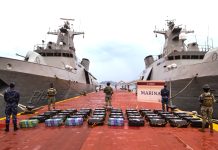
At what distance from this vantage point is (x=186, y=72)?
21.2m

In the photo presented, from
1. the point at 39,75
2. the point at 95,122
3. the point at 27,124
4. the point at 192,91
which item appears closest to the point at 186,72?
the point at 192,91

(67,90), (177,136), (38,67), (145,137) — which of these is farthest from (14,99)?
(67,90)

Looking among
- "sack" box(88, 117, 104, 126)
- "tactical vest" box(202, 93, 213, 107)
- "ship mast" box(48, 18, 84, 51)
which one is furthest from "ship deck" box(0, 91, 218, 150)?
"ship mast" box(48, 18, 84, 51)

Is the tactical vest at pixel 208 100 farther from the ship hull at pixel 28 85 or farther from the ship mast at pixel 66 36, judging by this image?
the ship mast at pixel 66 36

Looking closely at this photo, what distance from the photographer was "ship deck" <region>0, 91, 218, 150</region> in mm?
6859

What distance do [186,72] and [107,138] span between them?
14.9 metres

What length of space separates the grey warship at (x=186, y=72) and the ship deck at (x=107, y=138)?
6.65 meters

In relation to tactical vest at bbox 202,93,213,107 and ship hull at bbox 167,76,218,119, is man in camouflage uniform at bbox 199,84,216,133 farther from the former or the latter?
ship hull at bbox 167,76,218,119

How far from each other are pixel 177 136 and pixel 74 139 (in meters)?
3.14

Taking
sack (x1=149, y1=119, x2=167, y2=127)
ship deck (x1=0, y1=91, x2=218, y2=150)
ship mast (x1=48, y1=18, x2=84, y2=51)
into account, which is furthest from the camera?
ship mast (x1=48, y1=18, x2=84, y2=51)

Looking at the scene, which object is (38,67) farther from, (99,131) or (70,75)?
(99,131)

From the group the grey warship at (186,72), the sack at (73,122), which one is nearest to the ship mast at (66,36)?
the grey warship at (186,72)

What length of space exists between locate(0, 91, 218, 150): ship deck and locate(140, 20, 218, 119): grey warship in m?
6.65

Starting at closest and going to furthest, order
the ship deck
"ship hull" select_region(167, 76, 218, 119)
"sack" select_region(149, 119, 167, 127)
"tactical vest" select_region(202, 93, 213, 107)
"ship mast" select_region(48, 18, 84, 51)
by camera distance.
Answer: the ship deck
"tactical vest" select_region(202, 93, 213, 107)
"sack" select_region(149, 119, 167, 127)
"ship hull" select_region(167, 76, 218, 119)
"ship mast" select_region(48, 18, 84, 51)
